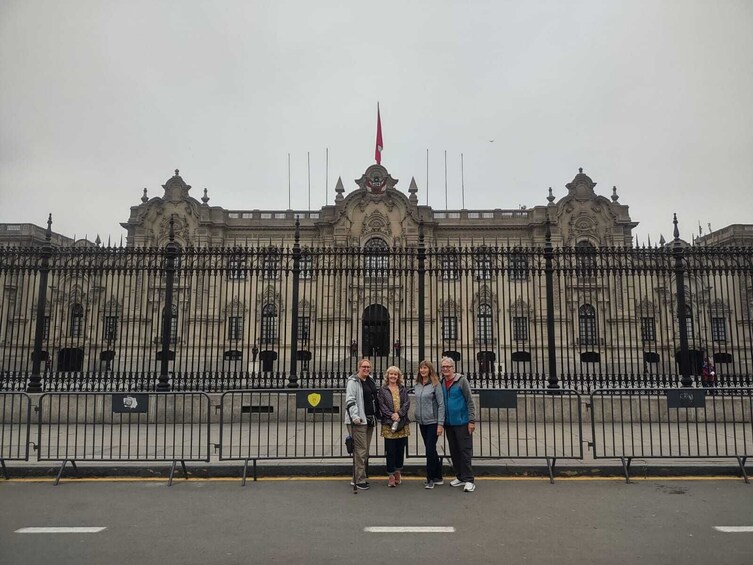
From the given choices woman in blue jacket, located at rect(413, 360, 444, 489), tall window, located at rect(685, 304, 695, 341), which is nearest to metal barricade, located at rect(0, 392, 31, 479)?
woman in blue jacket, located at rect(413, 360, 444, 489)

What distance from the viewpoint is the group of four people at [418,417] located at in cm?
661

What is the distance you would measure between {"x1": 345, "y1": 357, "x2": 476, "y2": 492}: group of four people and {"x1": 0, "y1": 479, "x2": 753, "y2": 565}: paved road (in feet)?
0.96

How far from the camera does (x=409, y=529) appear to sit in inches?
198

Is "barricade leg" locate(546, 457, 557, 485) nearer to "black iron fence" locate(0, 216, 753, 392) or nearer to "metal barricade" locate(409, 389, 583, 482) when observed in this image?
"metal barricade" locate(409, 389, 583, 482)

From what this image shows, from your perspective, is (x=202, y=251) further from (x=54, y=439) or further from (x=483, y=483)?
(x=483, y=483)

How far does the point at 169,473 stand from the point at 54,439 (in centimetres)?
342

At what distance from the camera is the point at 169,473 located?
7199 millimetres

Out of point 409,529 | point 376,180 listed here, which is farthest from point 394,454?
point 376,180

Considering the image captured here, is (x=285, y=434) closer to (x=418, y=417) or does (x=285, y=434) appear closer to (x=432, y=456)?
(x=418, y=417)

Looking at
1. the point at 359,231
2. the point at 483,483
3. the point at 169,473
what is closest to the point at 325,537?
the point at 483,483

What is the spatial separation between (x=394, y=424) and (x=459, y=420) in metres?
0.89

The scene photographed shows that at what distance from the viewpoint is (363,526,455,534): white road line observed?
4.95m

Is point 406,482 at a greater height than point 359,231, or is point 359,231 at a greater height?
point 359,231

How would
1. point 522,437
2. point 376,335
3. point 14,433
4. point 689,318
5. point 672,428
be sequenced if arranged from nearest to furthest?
point 522,437 → point 14,433 → point 672,428 → point 376,335 → point 689,318
